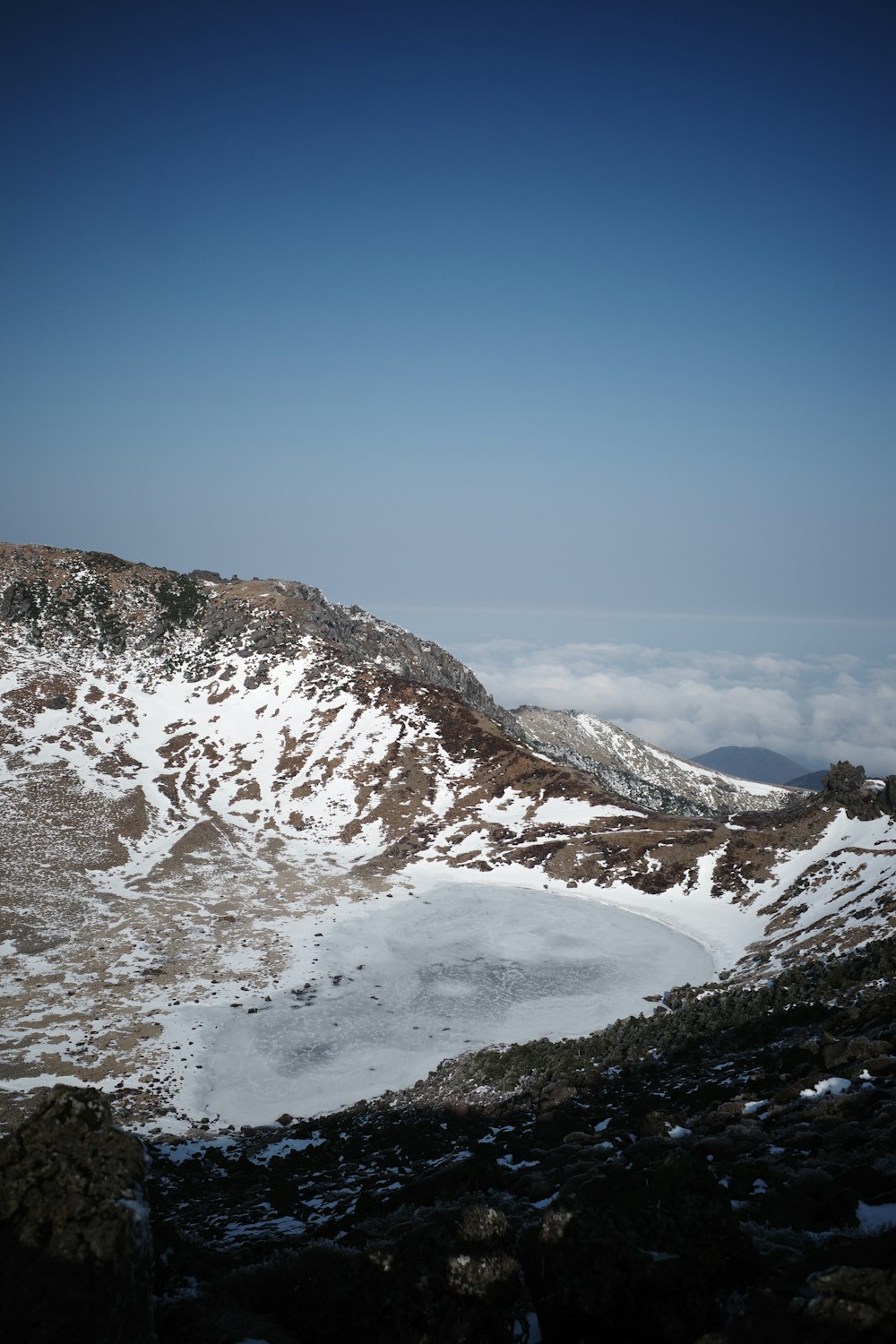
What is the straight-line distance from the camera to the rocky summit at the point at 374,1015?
9.95 meters

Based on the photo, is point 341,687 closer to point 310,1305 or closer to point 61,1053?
point 61,1053

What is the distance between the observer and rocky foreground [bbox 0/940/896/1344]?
29.5 feet

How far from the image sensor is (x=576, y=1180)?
1303 cm

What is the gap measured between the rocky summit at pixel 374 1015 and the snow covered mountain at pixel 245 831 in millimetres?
472

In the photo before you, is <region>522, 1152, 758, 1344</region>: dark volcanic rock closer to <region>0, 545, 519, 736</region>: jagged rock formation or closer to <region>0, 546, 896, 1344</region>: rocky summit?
<region>0, 546, 896, 1344</region>: rocky summit

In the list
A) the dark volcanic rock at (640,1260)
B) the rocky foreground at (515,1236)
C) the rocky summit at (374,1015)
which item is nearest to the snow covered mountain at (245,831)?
the rocky summit at (374,1015)

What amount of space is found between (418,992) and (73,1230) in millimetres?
42840

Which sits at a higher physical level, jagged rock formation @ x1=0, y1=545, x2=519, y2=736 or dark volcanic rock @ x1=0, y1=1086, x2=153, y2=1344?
jagged rock formation @ x1=0, y1=545, x2=519, y2=736

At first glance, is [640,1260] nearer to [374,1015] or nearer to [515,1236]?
[515,1236]

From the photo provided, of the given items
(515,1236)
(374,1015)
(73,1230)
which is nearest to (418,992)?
(374,1015)

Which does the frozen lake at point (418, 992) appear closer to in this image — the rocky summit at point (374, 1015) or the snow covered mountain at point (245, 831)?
the rocky summit at point (374, 1015)

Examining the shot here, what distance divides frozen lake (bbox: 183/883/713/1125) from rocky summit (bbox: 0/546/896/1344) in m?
0.82

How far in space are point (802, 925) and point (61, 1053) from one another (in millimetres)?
50756

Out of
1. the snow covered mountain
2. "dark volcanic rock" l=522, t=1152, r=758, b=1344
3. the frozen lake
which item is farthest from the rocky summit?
the frozen lake
